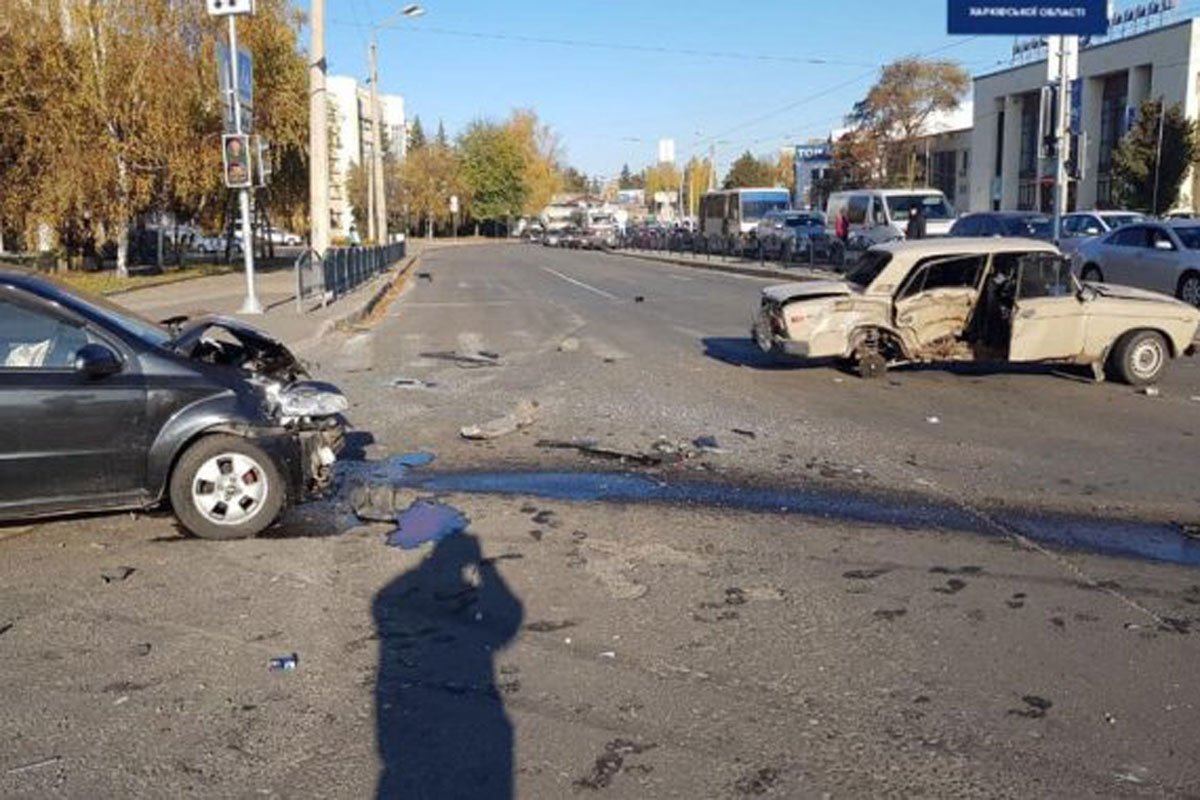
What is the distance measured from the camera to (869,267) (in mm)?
12273

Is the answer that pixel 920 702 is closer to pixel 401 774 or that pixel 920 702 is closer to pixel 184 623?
pixel 401 774

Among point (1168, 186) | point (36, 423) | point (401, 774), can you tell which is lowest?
point (401, 774)

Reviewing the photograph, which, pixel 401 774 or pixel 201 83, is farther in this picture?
pixel 201 83

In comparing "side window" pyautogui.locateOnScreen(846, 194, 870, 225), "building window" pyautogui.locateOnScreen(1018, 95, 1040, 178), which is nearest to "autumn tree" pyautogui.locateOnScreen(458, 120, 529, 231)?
"building window" pyautogui.locateOnScreen(1018, 95, 1040, 178)

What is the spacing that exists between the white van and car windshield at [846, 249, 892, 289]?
2138cm

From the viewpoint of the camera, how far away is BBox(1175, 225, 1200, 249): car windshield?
62.2 ft

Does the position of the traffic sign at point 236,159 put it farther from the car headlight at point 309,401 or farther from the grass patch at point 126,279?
the car headlight at point 309,401

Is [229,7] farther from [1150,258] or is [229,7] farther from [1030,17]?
[1150,258]

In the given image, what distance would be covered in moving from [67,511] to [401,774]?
3.43 m

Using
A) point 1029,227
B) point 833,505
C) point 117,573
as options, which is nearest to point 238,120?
point 117,573

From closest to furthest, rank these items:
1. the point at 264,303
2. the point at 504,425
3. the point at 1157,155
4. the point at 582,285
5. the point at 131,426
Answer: the point at 131,426 → the point at 504,425 → the point at 264,303 → the point at 582,285 → the point at 1157,155

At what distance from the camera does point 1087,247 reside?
21172mm

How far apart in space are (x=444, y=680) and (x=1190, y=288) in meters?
18.2

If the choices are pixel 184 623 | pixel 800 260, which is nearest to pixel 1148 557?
pixel 184 623
